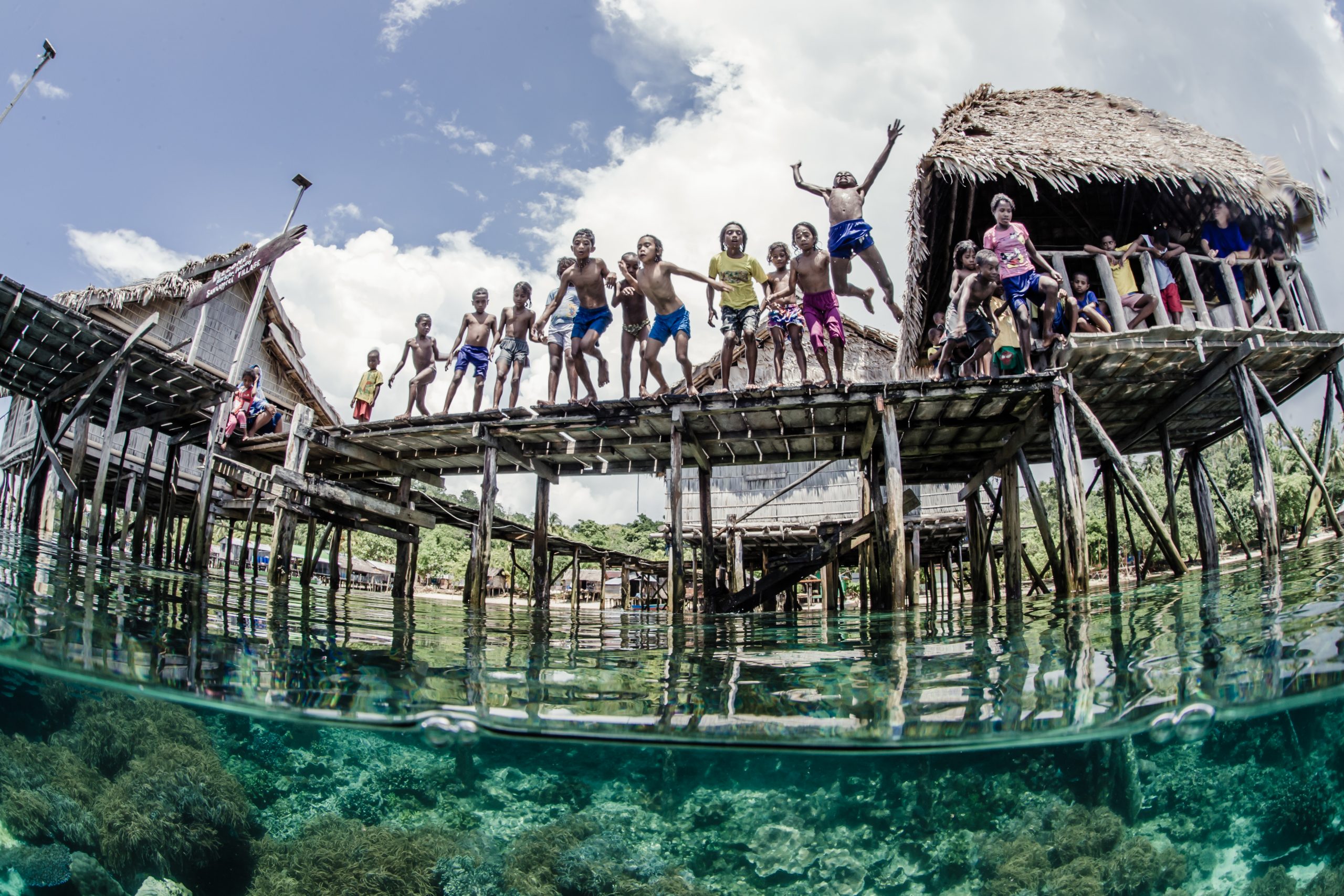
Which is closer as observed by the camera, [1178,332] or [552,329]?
[1178,332]

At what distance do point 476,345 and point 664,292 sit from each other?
334 centimetres

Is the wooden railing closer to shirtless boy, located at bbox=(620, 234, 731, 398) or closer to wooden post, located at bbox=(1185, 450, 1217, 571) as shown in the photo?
wooden post, located at bbox=(1185, 450, 1217, 571)

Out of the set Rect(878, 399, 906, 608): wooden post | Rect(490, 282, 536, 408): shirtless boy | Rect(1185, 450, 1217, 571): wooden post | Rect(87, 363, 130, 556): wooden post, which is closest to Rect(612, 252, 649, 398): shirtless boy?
Rect(490, 282, 536, 408): shirtless boy

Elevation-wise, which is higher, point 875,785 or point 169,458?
point 169,458

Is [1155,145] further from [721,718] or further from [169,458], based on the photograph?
[169,458]

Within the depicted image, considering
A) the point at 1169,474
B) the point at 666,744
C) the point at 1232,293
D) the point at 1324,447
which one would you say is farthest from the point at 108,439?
the point at 1324,447

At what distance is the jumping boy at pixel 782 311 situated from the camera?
29.2 ft

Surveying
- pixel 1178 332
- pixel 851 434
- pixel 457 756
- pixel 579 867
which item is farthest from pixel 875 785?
pixel 1178 332

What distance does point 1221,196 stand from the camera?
9.33m

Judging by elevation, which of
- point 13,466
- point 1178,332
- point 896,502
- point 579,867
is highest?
point 1178,332

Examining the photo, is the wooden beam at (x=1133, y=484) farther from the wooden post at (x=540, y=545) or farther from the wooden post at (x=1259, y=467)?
the wooden post at (x=540, y=545)

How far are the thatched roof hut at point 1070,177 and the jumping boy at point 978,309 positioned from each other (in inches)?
44.5

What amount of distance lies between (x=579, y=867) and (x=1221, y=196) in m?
11.0

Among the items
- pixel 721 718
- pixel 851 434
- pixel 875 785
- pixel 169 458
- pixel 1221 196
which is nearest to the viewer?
pixel 721 718
